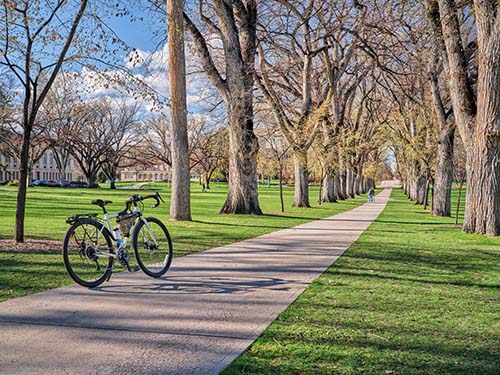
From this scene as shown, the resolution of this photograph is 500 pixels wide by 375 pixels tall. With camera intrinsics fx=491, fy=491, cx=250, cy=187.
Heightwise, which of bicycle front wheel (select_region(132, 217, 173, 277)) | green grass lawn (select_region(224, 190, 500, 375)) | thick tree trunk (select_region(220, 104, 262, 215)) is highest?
thick tree trunk (select_region(220, 104, 262, 215))

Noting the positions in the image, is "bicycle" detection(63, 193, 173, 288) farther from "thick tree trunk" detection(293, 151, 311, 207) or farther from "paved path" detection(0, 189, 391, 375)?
"thick tree trunk" detection(293, 151, 311, 207)

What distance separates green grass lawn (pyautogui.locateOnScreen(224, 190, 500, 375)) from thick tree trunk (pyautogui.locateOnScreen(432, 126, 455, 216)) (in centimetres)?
1555

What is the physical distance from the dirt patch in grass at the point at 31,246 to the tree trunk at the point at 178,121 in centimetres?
623

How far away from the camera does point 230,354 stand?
3795mm

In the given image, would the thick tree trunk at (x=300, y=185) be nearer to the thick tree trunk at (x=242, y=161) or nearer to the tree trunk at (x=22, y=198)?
the thick tree trunk at (x=242, y=161)

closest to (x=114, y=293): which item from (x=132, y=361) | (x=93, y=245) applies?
(x=93, y=245)

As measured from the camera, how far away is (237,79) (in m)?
19.2

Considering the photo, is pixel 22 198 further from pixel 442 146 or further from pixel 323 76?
pixel 323 76

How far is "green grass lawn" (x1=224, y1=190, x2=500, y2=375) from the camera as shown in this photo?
3641 mm

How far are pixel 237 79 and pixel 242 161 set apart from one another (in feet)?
10.6

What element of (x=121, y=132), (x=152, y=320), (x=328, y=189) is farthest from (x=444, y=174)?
(x=121, y=132)

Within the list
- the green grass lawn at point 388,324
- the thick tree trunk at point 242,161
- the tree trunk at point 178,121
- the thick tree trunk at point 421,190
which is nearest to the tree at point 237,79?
the thick tree trunk at point 242,161

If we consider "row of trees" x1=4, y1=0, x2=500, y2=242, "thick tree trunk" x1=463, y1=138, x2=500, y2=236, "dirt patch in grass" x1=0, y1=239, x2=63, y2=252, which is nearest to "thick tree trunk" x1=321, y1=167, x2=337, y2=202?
"row of trees" x1=4, y1=0, x2=500, y2=242

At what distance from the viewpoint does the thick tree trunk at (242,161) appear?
19.4 meters
